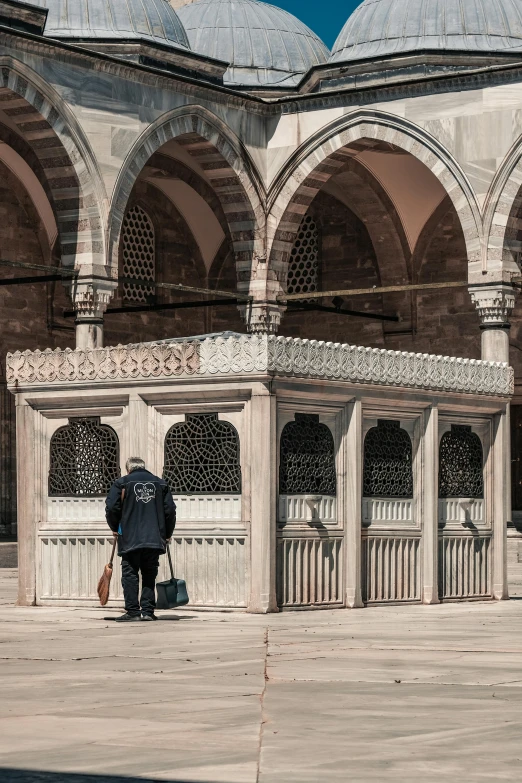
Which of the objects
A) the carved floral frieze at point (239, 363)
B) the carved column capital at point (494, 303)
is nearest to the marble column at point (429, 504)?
the carved floral frieze at point (239, 363)

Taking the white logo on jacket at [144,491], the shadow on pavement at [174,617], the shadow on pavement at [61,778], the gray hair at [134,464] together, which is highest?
Result: the gray hair at [134,464]

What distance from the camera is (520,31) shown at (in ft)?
79.9

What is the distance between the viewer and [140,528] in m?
10.0

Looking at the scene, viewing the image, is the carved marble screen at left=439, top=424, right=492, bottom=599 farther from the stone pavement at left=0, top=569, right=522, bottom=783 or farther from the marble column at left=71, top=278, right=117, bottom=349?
the marble column at left=71, top=278, right=117, bottom=349

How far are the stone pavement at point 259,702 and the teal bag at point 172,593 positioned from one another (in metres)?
0.88

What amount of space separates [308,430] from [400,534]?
4.05 feet

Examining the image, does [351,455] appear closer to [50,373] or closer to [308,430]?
[308,430]

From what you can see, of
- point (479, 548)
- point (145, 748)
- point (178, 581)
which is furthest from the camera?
point (479, 548)

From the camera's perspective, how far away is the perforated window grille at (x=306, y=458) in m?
11.0

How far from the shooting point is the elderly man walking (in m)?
9.99

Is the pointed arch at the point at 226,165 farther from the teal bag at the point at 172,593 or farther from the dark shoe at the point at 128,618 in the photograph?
the dark shoe at the point at 128,618

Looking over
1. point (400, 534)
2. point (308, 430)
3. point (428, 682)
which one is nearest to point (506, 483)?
point (400, 534)

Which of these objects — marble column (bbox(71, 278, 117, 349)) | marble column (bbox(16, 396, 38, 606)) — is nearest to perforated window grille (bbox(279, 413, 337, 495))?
marble column (bbox(16, 396, 38, 606))

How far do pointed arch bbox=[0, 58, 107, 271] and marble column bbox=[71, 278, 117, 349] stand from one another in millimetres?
234
